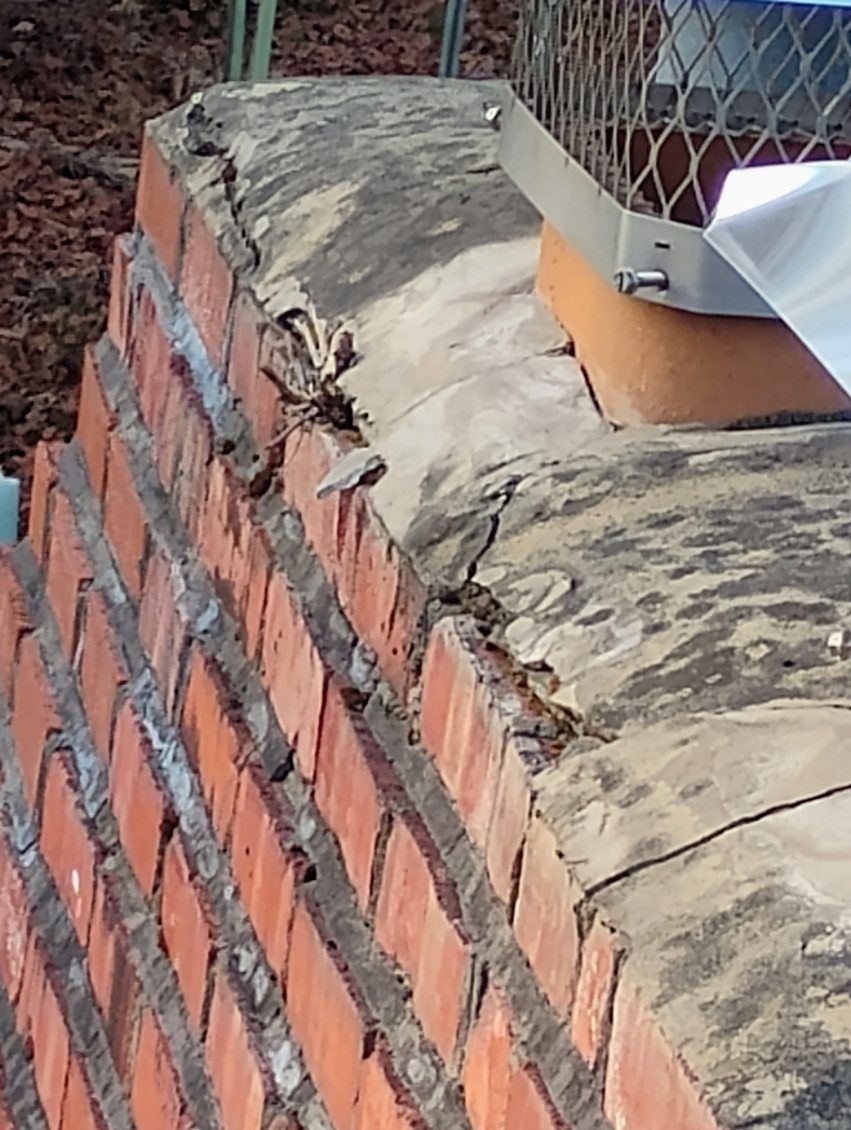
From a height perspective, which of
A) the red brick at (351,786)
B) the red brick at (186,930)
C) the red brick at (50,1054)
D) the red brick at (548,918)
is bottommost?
the red brick at (50,1054)

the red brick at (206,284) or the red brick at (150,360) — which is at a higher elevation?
the red brick at (206,284)

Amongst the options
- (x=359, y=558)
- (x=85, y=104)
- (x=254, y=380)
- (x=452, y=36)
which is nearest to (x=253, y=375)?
(x=254, y=380)

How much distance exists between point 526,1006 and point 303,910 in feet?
0.74

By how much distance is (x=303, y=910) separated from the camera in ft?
3.49

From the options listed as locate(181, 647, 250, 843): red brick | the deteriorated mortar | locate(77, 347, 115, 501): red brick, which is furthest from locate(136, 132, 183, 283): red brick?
locate(181, 647, 250, 843): red brick

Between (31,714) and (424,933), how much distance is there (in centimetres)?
64

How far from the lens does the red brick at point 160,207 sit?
4.61 feet

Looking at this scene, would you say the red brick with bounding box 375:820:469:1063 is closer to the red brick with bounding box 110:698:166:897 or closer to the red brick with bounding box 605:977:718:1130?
the red brick with bounding box 605:977:718:1130

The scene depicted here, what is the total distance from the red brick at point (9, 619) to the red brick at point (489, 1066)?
732 mm

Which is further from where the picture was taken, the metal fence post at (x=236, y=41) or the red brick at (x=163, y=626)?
the metal fence post at (x=236, y=41)

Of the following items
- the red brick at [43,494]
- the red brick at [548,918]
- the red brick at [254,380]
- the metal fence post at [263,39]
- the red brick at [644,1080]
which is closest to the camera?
the red brick at [644,1080]

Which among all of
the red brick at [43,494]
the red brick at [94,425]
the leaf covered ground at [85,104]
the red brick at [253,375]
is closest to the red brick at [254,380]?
the red brick at [253,375]

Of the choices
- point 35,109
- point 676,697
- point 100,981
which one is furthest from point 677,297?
point 35,109

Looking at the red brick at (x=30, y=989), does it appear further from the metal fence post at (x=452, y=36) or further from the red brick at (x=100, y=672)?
the metal fence post at (x=452, y=36)
